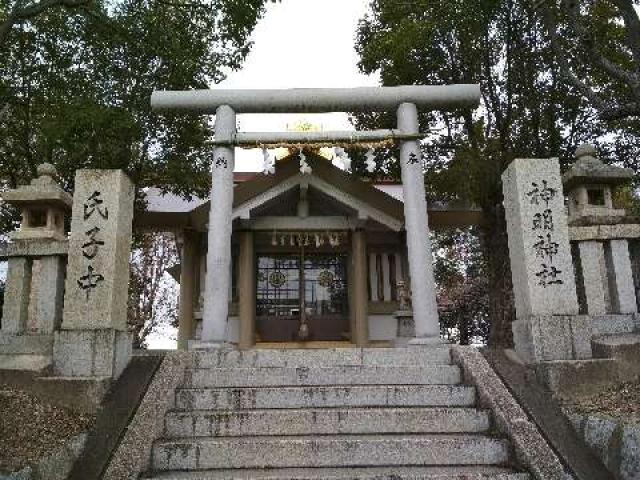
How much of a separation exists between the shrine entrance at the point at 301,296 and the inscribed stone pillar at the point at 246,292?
2.34ft

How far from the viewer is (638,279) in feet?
22.5

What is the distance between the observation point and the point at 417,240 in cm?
824

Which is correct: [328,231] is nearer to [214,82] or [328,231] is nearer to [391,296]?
[391,296]

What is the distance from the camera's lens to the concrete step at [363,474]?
4219 millimetres

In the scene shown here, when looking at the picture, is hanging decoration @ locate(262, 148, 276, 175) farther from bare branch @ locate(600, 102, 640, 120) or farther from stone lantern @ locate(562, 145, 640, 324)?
bare branch @ locate(600, 102, 640, 120)

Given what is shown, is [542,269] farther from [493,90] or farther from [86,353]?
[493,90]

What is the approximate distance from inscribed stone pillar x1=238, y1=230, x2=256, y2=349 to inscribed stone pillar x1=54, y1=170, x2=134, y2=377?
6064 mm

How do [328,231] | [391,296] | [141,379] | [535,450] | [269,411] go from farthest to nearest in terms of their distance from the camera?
[391,296] → [328,231] → [141,379] → [269,411] → [535,450]

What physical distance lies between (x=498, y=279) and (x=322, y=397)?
8269 mm

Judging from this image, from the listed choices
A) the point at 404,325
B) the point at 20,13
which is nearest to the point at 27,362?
the point at 20,13

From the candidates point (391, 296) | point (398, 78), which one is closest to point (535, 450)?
point (391, 296)

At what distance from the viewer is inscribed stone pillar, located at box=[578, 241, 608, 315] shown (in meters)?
6.30

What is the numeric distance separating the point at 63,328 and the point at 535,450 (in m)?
4.69

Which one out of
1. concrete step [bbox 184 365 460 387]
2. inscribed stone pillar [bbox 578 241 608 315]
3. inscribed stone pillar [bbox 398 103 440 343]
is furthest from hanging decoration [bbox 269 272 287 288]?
inscribed stone pillar [bbox 578 241 608 315]
